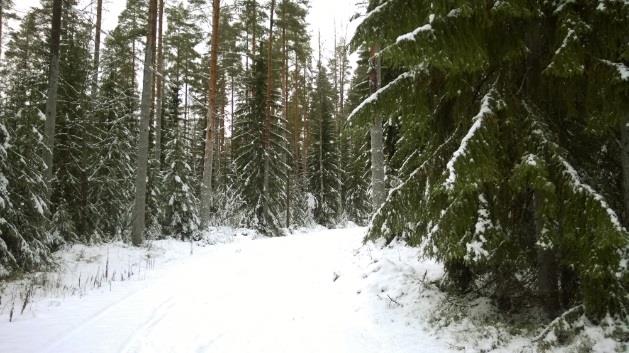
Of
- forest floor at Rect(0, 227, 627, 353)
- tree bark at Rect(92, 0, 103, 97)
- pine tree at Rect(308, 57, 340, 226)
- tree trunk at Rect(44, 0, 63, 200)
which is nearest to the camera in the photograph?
forest floor at Rect(0, 227, 627, 353)

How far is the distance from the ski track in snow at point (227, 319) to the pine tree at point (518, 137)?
58.7 inches

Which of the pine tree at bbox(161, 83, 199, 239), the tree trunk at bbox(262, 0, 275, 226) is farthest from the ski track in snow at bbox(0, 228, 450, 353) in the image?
the tree trunk at bbox(262, 0, 275, 226)

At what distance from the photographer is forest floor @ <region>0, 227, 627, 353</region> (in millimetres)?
4785

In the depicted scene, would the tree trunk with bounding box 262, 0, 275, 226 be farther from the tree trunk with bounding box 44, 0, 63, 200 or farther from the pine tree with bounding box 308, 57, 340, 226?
the tree trunk with bounding box 44, 0, 63, 200

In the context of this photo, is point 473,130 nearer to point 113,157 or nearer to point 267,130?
point 113,157

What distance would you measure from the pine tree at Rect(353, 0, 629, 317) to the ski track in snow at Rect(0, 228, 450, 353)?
4.89ft

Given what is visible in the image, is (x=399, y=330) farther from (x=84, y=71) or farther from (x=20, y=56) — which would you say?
(x=20, y=56)

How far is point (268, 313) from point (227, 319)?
67cm

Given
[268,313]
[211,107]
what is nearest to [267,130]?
[211,107]

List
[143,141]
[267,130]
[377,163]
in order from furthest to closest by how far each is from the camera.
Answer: [267,130], [143,141], [377,163]

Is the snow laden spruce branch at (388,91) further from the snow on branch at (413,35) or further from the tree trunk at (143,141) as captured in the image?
the tree trunk at (143,141)

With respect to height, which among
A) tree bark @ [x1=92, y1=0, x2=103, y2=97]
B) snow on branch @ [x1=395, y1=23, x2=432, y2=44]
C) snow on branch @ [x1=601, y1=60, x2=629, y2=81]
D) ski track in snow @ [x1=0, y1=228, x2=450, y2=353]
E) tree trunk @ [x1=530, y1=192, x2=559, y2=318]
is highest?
tree bark @ [x1=92, y1=0, x2=103, y2=97]

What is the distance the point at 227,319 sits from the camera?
601 centimetres

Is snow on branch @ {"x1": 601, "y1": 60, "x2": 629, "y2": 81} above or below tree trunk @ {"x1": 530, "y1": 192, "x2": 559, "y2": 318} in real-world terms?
above
